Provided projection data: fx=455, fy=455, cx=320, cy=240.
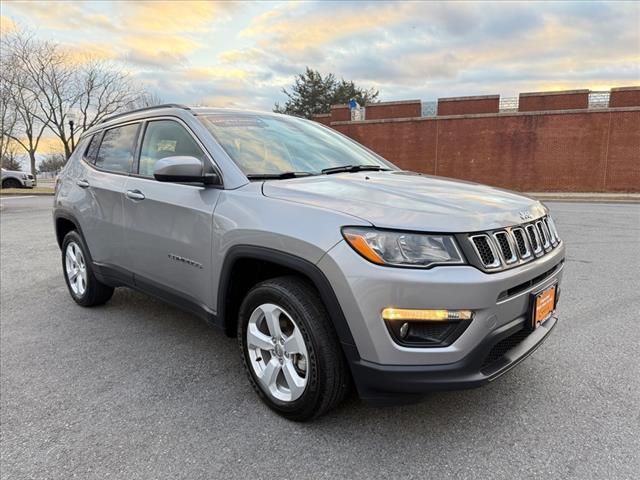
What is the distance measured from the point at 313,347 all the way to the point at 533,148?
27483mm

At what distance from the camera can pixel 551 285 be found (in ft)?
8.18

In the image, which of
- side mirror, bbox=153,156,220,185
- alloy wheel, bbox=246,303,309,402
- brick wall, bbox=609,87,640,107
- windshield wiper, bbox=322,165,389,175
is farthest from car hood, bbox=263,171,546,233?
brick wall, bbox=609,87,640,107

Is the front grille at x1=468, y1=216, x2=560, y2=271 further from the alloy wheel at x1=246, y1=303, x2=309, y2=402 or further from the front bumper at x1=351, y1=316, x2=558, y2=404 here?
the alloy wheel at x1=246, y1=303, x2=309, y2=402

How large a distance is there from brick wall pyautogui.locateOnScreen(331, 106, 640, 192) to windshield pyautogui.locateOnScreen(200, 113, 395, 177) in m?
25.3

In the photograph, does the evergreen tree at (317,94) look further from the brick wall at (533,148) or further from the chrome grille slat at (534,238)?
the chrome grille slat at (534,238)

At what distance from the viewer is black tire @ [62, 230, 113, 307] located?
4.26 meters

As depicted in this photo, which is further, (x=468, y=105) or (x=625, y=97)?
(x=468, y=105)

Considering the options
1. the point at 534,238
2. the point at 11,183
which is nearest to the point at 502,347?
the point at 534,238

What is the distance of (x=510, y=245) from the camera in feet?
7.16

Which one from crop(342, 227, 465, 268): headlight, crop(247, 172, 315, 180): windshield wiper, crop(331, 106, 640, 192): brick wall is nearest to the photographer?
crop(342, 227, 465, 268): headlight

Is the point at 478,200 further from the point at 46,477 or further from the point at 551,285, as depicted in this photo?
the point at 46,477

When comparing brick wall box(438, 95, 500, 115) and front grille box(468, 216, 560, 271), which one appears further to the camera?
brick wall box(438, 95, 500, 115)

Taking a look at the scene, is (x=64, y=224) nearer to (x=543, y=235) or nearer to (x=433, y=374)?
(x=433, y=374)

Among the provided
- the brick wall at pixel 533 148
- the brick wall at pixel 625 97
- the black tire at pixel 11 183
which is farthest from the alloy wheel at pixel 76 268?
the brick wall at pixel 625 97
